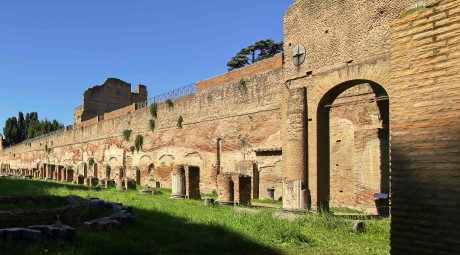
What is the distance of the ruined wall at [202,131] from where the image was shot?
1411cm

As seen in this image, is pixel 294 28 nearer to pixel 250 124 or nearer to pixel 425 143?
pixel 250 124

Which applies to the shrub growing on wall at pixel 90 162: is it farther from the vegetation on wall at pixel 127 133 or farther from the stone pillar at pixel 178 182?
the stone pillar at pixel 178 182

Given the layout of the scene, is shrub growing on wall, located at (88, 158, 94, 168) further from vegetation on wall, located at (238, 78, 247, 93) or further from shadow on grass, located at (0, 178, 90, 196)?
vegetation on wall, located at (238, 78, 247, 93)

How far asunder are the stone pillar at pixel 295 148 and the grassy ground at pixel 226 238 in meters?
1.59

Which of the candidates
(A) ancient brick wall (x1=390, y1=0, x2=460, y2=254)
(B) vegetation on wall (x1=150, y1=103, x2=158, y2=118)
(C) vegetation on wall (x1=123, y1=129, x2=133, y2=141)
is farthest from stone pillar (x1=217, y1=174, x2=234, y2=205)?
(C) vegetation on wall (x1=123, y1=129, x2=133, y2=141)

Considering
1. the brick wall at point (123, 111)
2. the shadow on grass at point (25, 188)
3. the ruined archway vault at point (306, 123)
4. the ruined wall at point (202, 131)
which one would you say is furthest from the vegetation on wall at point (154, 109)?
the ruined archway vault at point (306, 123)

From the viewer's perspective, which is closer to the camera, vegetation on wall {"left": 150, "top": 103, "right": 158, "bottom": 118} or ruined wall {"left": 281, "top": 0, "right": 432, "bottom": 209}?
ruined wall {"left": 281, "top": 0, "right": 432, "bottom": 209}

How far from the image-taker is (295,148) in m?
10.1

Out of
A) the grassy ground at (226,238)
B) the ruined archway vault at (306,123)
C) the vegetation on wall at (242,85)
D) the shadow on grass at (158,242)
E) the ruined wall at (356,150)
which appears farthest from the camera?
the vegetation on wall at (242,85)

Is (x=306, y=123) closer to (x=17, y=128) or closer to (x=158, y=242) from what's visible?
(x=158, y=242)

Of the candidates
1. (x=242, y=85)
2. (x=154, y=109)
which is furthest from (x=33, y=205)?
(x=154, y=109)

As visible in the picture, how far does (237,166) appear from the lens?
49.2 feet

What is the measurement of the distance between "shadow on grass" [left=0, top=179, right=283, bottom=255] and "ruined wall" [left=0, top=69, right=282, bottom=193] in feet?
23.9

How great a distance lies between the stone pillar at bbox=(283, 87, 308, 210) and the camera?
948 centimetres
